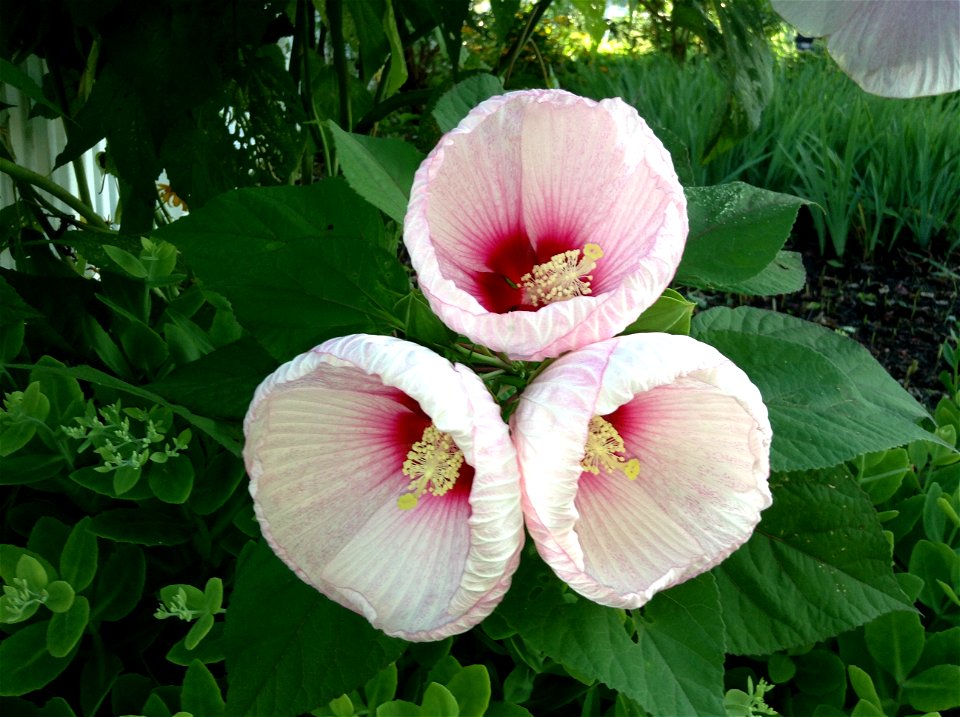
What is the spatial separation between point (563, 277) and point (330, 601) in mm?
243

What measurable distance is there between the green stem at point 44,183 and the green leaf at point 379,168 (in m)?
0.57

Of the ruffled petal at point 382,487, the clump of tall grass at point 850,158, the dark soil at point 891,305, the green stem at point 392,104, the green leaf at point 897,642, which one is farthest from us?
the clump of tall grass at point 850,158

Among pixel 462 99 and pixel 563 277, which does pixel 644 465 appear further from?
pixel 462 99

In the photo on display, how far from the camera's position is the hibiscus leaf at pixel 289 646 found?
529mm

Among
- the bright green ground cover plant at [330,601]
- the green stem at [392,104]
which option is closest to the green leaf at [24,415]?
the bright green ground cover plant at [330,601]

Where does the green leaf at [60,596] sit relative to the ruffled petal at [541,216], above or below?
below

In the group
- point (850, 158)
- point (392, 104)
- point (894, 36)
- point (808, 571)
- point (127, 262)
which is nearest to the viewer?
point (894, 36)

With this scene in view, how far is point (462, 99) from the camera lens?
0.65 m

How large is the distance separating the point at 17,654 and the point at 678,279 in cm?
49

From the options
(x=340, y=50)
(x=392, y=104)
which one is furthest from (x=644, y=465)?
(x=392, y=104)

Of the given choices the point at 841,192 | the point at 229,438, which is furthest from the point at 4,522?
the point at 841,192

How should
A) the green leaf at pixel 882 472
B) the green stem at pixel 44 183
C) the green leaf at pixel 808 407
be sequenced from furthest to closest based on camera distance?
the green stem at pixel 44 183 → the green leaf at pixel 882 472 → the green leaf at pixel 808 407

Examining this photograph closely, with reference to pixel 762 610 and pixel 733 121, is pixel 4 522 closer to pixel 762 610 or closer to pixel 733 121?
pixel 762 610

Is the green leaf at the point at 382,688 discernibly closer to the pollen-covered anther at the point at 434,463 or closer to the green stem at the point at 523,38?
the pollen-covered anther at the point at 434,463
